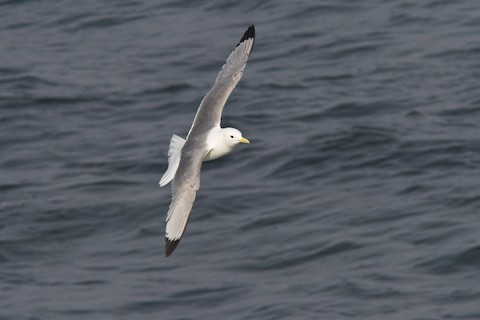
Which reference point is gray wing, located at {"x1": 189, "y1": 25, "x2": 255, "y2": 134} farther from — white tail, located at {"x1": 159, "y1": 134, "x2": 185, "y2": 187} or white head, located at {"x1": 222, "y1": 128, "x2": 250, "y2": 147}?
white head, located at {"x1": 222, "y1": 128, "x2": 250, "y2": 147}

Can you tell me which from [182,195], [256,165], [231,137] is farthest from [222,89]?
[256,165]

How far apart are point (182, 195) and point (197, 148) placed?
3.37 ft

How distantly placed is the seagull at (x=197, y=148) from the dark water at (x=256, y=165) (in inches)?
128

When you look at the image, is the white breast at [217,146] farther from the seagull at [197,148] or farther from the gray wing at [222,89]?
the gray wing at [222,89]

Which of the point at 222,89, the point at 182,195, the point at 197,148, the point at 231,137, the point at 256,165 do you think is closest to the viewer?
the point at 182,195

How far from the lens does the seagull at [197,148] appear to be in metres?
11.7

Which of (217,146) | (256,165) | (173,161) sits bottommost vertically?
(256,165)

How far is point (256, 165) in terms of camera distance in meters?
19.0

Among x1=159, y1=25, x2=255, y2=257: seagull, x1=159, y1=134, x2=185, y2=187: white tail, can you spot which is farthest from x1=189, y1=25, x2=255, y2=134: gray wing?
x1=159, y1=134, x2=185, y2=187: white tail

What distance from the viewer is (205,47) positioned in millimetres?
23078

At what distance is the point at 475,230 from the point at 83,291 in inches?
195

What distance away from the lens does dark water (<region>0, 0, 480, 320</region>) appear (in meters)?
16.5

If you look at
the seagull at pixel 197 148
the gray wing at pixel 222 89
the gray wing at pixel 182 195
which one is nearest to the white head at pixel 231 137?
the seagull at pixel 197 148

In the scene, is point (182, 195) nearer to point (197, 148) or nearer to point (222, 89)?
point (197, 148)
